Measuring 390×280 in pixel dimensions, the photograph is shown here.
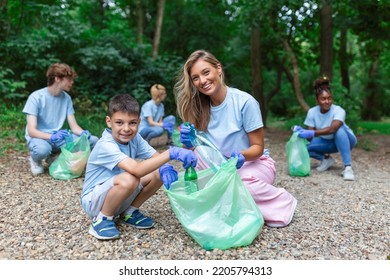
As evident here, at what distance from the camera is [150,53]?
958 centimetres

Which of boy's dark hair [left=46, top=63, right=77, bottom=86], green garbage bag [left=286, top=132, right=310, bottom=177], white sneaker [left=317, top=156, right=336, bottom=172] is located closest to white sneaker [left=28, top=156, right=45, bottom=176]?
boy's dark hair [left=46, top=63, right=77, bottom=86]

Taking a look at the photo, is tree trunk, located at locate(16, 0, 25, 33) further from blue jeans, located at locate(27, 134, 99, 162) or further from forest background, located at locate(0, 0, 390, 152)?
blue jeans, located at locate(27, 134, 99, 162)

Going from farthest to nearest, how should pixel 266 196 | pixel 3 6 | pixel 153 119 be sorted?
pixel 3 6
pixel 153 119
pixel 266 196

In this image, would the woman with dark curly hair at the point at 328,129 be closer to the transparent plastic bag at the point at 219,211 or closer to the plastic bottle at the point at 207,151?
the plastic bottle at the point at 207,151

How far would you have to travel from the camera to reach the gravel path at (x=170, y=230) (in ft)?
6.91

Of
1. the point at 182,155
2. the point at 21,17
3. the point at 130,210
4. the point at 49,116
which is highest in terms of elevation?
the point at 21,17

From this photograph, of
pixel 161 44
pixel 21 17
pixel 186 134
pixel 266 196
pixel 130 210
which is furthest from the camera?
pixel 161 44

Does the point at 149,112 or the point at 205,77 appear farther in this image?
the point at 149,112

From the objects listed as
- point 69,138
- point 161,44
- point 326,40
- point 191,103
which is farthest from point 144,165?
point 161,44

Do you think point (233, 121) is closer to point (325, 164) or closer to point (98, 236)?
point (98, 236)

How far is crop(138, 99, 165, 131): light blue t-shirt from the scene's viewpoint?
5391 mm

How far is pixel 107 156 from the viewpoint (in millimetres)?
2230

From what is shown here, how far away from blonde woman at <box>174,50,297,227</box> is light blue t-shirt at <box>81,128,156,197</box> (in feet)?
1.35

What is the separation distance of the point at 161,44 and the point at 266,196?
30.4 feet
